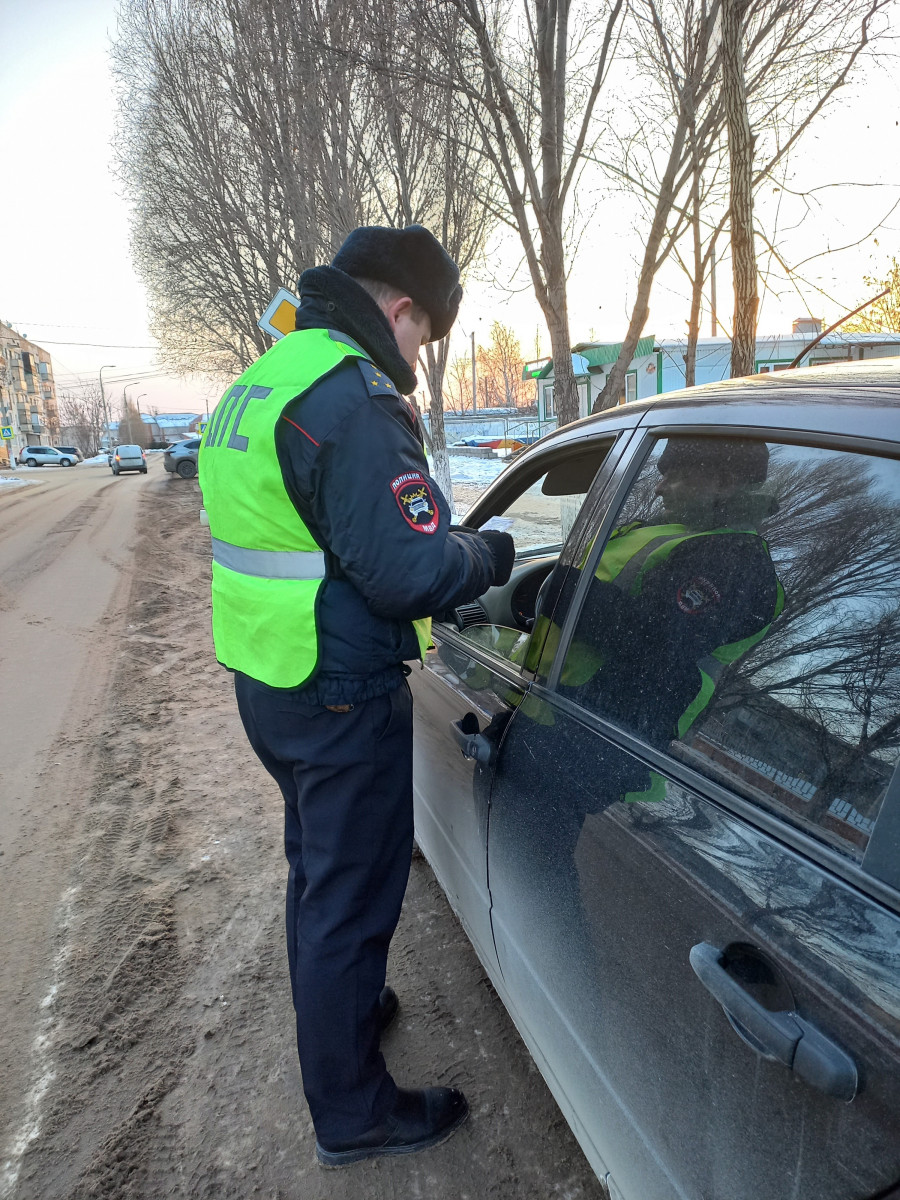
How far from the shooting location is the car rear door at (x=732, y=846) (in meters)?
0.81

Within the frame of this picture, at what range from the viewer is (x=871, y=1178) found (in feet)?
2.42

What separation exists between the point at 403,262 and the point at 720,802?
1.28 metres

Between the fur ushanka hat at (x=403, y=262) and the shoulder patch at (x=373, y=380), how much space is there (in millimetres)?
288

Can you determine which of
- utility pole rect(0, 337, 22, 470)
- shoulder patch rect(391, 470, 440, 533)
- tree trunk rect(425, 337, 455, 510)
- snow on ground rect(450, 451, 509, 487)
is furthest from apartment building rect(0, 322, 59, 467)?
shoulder patch rect(391, 470, 440, 533)

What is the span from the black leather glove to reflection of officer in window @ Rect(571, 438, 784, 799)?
0.27 metres

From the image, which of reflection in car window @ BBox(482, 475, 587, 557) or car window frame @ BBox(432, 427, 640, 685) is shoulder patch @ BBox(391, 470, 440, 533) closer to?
car window frame @ BBox(432, 427, 640, 685)

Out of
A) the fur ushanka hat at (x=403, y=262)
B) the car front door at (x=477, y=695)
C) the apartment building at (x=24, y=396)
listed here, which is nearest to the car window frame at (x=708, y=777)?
the car front door at (x=477, y=695)

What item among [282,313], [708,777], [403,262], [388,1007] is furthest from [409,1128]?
[282,313]

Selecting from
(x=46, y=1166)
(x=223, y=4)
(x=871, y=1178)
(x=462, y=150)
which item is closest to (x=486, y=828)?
(x=871, y=1178)

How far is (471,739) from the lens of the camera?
1.76 m

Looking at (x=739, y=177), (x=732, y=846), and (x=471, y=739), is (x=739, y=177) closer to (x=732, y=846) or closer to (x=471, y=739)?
(x=471, y=739)

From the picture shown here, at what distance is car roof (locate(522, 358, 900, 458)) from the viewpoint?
1004mm

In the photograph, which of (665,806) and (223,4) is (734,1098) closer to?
(665,806)

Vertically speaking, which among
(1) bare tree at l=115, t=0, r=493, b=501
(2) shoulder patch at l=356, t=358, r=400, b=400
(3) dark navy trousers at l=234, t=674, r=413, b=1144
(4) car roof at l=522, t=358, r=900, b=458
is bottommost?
(3) dark navy trousers at l=234, t=674, r=413, b=1144
